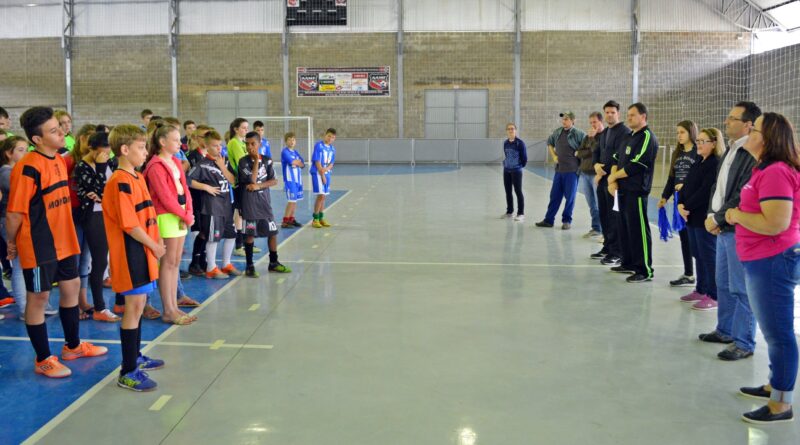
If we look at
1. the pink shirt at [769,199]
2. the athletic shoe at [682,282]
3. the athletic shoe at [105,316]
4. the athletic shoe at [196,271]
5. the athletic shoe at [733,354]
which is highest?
the pink shirt at [769,199]

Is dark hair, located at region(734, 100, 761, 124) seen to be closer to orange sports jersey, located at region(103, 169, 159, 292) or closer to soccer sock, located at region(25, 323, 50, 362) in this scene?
orange sports jersey, located at region(103, 169, 159, 292)

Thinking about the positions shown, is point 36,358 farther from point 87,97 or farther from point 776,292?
point 87,97

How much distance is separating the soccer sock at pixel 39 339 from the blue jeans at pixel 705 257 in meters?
5.36

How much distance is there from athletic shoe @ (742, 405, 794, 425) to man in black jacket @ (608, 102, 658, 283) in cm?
348

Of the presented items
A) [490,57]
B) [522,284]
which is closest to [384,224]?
[522,284]

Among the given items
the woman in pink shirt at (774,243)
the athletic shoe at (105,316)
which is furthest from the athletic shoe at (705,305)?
the athletic shoe at (105,316)

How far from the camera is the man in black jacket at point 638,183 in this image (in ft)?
23.6

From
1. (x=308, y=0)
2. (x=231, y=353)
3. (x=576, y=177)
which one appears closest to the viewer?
(x=231, y=353)

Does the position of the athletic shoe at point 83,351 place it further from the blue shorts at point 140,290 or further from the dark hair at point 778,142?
the dark hair at point 778,142

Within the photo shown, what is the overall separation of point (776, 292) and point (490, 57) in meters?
24.4

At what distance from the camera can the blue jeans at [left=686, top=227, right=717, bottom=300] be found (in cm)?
598

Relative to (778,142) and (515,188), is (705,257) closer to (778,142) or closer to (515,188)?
(778,142)

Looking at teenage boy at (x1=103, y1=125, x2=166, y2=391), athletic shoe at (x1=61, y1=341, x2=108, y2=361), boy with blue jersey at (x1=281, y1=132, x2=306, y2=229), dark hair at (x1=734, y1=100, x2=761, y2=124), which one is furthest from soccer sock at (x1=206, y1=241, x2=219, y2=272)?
dark hair at (x1=734, y1=100, x2=761, y2=124)

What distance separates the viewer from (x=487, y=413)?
385 cm
